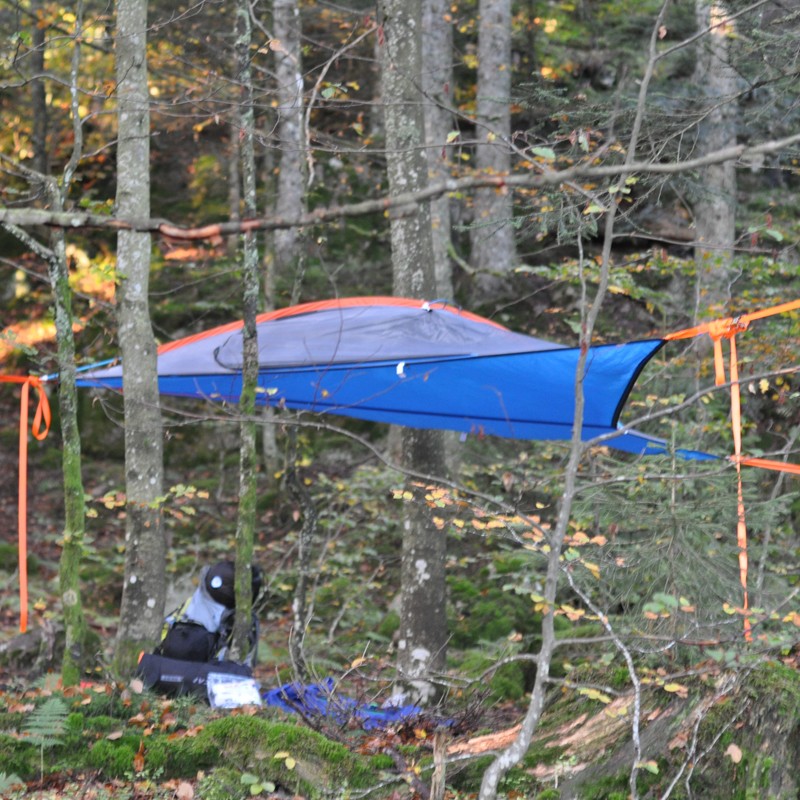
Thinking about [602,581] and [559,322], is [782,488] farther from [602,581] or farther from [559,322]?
[559,322]

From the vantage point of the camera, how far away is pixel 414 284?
12.9ft

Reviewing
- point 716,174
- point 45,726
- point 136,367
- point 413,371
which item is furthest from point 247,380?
point 716,174

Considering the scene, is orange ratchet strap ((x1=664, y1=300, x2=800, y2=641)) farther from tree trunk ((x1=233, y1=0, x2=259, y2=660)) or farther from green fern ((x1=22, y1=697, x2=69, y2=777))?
green fern ((x1=22, y1=697, x2=69, y2=777))

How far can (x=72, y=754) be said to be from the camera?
8.60 ft

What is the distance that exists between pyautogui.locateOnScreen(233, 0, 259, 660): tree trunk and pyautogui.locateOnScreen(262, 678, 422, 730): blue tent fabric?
0.41 m

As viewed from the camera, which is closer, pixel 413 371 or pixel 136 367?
pixel 413 371

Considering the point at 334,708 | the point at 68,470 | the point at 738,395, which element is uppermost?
the point at 738,395

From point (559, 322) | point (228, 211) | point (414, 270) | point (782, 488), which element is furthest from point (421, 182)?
point (228, 211)

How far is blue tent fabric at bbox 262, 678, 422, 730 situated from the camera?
3029mm

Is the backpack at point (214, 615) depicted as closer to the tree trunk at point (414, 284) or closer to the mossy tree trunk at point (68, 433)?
the mossy tree trunk at point (68, 433)

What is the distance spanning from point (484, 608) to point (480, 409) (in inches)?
70.6

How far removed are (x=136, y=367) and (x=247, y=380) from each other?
490 millimetres

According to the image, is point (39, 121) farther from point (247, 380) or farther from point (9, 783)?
point (9, 783)

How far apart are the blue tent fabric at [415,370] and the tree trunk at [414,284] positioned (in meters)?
0.15
